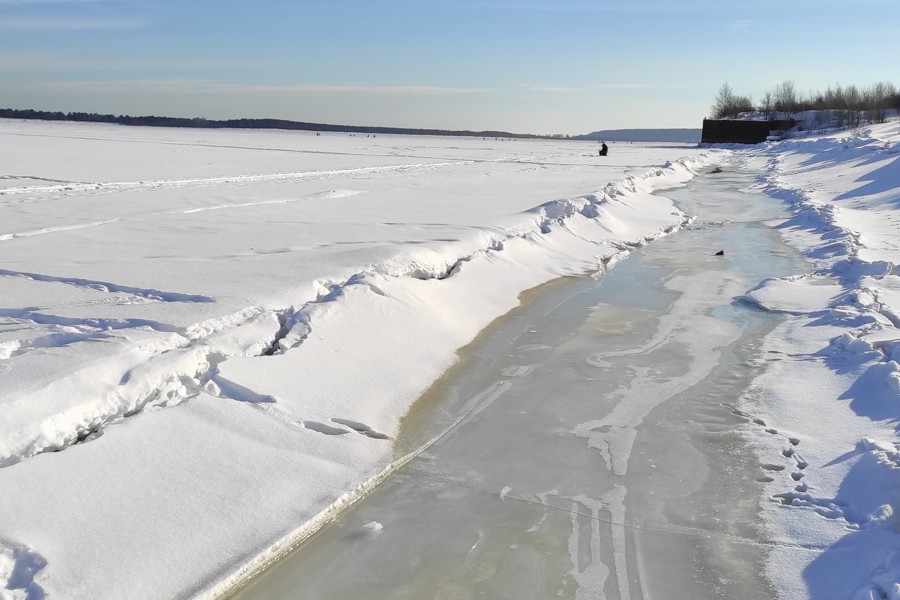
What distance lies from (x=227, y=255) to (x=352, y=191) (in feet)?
33.7

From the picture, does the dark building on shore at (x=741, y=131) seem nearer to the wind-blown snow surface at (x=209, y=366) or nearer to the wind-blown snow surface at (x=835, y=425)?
the wind-blown snow surface at (x=835, y=425)

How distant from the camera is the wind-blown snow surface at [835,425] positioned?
3.65 meters

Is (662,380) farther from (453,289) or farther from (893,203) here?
(893,203)

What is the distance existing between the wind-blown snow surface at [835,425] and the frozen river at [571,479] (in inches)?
6.9

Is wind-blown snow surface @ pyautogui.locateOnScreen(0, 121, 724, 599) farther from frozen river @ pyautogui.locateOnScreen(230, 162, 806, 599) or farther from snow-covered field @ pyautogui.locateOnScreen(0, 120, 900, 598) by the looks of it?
frozen river @ pyautogui.locateOnScreen(230, 162, 806, 599)

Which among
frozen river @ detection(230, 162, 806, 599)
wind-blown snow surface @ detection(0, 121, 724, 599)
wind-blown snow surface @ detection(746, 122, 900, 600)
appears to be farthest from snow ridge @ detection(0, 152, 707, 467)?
wind-blown snow surface @ detection(746, 122, 900, 600)

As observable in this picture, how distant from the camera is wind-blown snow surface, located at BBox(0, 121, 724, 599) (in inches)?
141

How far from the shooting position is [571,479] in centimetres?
462

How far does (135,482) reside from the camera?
12.9 feet

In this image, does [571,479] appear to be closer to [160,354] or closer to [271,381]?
[271,381]

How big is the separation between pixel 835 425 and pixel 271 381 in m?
3.75

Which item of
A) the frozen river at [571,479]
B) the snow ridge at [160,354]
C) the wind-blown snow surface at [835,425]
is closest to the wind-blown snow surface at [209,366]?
the snow ridge at [160,354]

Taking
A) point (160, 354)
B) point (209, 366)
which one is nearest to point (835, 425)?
point (209, 366)

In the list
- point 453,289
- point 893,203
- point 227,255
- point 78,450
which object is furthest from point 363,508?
point 893,203
